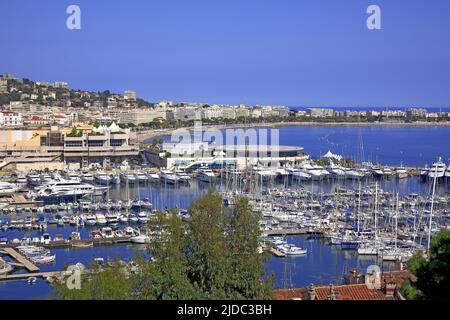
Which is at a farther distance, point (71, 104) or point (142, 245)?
point (71, 104)

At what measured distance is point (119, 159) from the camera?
22.7 m

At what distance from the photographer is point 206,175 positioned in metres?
19.4

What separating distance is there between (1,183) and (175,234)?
42.1ft

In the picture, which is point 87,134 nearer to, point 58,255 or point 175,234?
point 58,255

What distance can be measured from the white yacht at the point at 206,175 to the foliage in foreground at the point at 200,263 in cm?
1448

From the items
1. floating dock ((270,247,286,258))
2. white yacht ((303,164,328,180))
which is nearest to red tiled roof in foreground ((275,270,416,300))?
floating dock ((270,247,286,258))

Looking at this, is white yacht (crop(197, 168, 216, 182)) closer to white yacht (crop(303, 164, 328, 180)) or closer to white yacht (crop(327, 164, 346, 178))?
white yacht (crop(303, 164, 328, 180))

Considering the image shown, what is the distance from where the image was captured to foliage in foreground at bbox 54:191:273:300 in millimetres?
4016

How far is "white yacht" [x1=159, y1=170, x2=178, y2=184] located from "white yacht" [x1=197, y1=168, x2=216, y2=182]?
95 centimetres

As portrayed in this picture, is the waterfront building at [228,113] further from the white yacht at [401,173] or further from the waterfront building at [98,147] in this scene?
the white yacht at [401,173]

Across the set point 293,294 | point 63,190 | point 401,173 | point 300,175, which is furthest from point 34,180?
point 293,294

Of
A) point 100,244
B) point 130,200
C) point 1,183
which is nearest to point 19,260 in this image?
point 100,244

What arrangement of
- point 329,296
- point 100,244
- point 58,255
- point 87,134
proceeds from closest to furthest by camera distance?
point 329,296
point 58,255
point 100,244
point 87,134

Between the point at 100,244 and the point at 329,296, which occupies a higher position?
the point at 329,296
